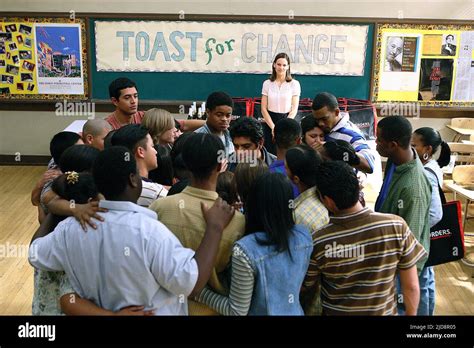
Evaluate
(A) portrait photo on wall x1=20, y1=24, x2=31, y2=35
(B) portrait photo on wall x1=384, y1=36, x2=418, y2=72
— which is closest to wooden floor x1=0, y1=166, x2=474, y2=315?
(A) portrait photo on wall x1=20, y1=24, x2=31, y2=35

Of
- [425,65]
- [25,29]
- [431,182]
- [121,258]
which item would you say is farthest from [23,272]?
[425,65]

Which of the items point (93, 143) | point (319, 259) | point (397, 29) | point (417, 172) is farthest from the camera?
point (397, 29)

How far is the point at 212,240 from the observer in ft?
6.08

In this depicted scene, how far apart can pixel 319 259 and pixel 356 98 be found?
17.3 feet

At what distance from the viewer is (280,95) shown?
6.01 m

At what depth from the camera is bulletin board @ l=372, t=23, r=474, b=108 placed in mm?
6703

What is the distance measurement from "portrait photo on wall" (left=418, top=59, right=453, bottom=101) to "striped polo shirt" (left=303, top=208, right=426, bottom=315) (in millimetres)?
5303

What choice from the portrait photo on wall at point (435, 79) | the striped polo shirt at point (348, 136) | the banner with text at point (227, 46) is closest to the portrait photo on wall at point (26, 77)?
the banner with text at point (227, 46)

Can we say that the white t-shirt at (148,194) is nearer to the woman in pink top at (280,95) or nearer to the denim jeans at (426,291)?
the denim jeans at (426,291)

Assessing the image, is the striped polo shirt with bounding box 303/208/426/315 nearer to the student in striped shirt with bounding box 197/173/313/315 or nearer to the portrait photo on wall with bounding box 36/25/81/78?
the student in striped shirt with bounding box 197/173/313/315

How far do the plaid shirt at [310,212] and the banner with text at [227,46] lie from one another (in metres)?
4.77

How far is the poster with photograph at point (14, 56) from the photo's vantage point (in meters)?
6.77
